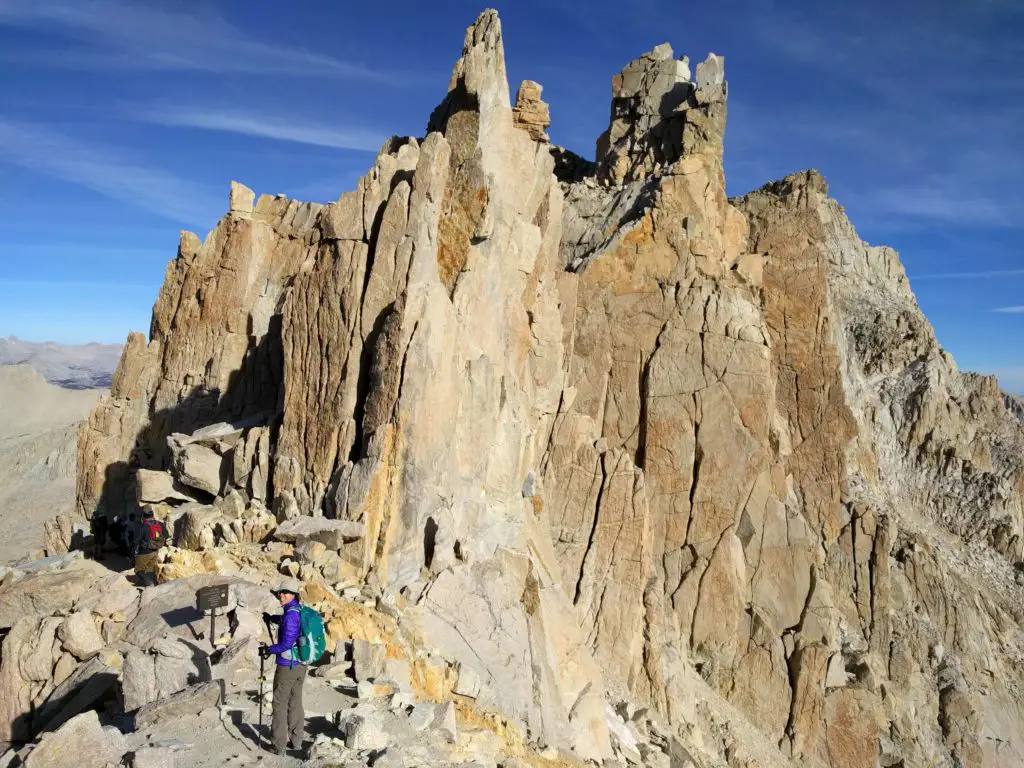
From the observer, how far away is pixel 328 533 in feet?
73.7

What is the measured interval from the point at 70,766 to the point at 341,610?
771cm

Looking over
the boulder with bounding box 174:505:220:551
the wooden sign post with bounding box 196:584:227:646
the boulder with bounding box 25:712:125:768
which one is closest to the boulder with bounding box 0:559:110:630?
the boulder with bounding box 174:505:220:551

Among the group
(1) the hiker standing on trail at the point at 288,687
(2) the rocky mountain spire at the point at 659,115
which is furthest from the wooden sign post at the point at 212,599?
(2) the rocky mountain spire at the point at 659,115

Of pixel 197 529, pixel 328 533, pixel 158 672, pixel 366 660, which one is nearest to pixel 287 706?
pixel 158 672

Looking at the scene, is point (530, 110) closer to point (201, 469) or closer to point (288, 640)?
point (201, 469)

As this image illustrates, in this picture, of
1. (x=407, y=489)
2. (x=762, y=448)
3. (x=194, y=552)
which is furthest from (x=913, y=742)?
(x=194, y=552)

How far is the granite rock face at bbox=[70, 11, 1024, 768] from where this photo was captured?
25.0 meters

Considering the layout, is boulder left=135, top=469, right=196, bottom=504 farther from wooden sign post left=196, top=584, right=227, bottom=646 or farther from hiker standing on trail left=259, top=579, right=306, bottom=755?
hiker standing on trail left=259, top=579, right=306, bottom=755

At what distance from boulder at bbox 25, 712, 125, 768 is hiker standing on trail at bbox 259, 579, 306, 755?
225cm

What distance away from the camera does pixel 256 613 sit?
17.8 metres

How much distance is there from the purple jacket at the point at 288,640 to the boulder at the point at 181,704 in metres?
1.71

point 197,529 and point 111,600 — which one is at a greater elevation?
point 197,529

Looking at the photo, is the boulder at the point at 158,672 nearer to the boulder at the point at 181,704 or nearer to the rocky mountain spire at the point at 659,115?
the boulder at the point at 181,704

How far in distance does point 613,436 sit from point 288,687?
2746 cm
